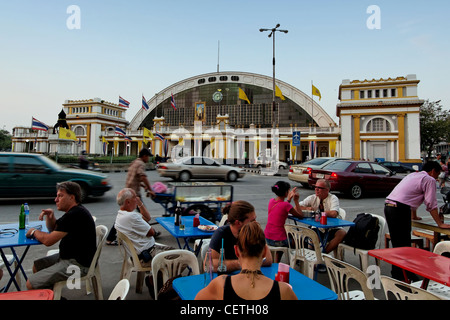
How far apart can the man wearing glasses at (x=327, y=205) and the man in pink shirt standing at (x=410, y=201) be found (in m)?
0.76

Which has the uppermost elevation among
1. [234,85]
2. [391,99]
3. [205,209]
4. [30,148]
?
[234,85]

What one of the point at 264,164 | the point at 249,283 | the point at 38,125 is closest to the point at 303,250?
the point at 249,283

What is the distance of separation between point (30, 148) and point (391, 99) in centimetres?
6689

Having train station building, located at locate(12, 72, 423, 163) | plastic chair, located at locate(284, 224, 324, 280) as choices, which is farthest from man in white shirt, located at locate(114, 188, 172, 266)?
train station building, located at locate(12, 72, 423, 163)

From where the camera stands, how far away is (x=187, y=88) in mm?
57438

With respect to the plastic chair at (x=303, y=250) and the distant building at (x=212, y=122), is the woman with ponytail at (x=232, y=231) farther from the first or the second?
the distant building at (x=212, y=122)

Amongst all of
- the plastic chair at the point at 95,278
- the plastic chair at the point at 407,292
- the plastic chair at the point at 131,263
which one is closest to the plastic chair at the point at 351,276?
the plastic chair at the point at 407,292

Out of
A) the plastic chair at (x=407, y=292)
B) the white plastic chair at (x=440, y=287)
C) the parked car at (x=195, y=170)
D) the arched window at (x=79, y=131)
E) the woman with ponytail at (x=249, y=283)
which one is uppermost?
the arched window at (x=79, y=131)

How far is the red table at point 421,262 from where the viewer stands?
263 cm

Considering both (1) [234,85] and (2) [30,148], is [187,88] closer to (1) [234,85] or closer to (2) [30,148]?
(1) [234,85]

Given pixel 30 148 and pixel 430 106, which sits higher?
pixel 430 106

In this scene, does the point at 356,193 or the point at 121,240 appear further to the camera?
the point at 356,193

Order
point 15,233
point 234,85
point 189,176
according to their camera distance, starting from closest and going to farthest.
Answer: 1. point 15,233
2. point 189,176
3. point 234,85
